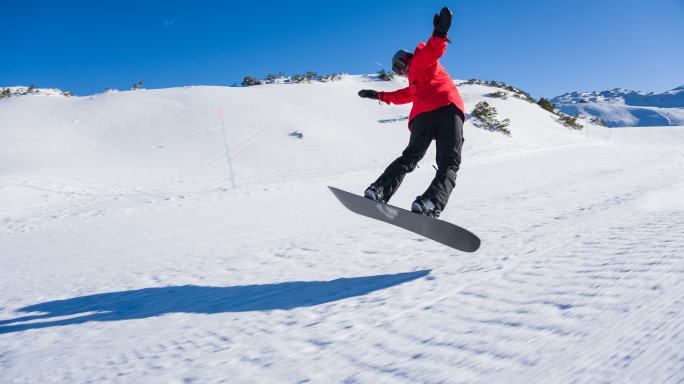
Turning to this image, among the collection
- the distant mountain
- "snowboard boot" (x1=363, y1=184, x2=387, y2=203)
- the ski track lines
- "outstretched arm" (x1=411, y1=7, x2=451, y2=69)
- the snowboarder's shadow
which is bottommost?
the ski track lines

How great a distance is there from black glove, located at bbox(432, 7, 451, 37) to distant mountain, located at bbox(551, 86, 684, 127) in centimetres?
4223

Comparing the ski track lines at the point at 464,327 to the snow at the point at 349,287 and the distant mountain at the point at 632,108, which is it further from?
the distant mountain at the point at 632,108

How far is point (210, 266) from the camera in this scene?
3.39 m

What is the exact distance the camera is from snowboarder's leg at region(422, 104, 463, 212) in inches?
118

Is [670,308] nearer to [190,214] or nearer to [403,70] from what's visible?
[403,70]

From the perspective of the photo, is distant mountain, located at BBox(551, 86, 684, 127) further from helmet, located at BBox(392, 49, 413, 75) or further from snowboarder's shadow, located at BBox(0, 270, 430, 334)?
snowboarder's shadow, located at BBox(0, 270, 430, 334)

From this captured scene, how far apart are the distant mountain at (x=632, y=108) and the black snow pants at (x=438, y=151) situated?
4203cm

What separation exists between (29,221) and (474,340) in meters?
7.87

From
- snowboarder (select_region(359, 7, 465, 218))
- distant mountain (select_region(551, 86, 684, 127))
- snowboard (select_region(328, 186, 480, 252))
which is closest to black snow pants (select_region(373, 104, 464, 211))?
snowboarder (select_region(359, 7, 465, 218))

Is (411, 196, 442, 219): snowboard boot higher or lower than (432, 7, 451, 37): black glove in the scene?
lower

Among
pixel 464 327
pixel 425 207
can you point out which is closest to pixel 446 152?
pixel 425 207

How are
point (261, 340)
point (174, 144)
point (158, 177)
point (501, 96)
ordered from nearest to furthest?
point (261, 340) → point (158, 177) → point (174, 144) → point (501, 96)

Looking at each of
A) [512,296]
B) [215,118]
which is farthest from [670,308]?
[215,118]

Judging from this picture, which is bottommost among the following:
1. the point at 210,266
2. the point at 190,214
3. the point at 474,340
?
the point at 474,340
